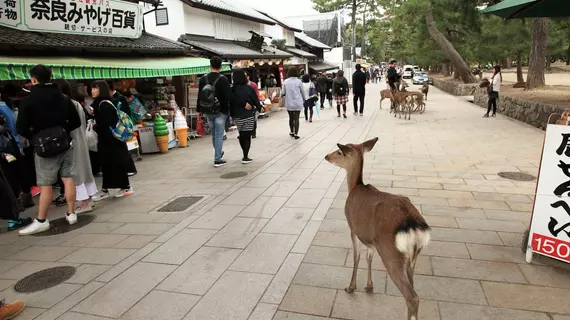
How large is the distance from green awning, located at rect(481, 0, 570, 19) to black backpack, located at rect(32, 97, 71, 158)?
18.3 ft

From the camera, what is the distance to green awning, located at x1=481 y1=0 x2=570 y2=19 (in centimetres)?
411

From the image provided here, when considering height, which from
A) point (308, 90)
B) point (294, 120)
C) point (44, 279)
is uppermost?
point (308, 90)

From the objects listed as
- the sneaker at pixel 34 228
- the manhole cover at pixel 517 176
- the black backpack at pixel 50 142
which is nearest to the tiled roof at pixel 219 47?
the black backpack at pixel 50 142

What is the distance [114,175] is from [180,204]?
4.13ft

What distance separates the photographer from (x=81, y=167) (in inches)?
212

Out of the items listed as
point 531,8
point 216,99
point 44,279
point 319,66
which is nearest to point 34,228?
point 44,279

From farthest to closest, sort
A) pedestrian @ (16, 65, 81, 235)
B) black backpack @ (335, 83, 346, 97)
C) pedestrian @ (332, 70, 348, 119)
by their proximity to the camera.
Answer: black backpack @ (335, 83, 346, 97)
pedestrian @ (332, 70, 348, 119)
pedestrian @ (16, 65, 81, 235)

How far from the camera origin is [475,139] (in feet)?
32.0

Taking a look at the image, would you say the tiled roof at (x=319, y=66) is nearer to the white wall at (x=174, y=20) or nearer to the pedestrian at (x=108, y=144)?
the white wall at (x=174, y=20)

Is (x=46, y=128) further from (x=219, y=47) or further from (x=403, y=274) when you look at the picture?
(x=219, y=47)

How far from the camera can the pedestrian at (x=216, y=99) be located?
7.45 meters

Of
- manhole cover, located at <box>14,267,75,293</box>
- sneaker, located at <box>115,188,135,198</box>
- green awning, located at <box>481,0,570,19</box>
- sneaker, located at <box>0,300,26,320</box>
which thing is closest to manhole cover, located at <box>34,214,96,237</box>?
sneaker, located at <box>115,188,135,198</box>

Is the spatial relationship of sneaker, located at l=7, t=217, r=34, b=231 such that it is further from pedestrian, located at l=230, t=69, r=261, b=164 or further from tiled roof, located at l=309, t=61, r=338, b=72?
tiled roof, located at l=309, t=61, r=338, b=72

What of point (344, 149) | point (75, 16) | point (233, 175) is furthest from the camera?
point (75, 16)
